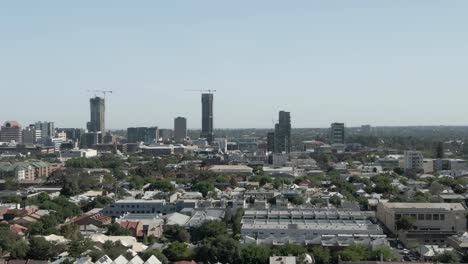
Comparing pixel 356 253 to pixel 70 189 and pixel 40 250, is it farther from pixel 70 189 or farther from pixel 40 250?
pixel 70 189

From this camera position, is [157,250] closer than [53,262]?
No

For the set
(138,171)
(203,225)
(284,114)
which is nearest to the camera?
(203,225)

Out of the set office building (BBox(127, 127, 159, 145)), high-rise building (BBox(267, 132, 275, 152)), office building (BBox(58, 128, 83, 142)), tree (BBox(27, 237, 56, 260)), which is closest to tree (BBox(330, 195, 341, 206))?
tree (BBox(27, 237, 56, 260))

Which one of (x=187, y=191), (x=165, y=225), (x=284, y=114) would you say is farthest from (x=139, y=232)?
(x=284, y=114)

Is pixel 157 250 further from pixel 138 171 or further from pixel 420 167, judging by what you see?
pixel 420 167

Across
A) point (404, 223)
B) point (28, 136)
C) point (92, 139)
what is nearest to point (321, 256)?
point (404, 223)
